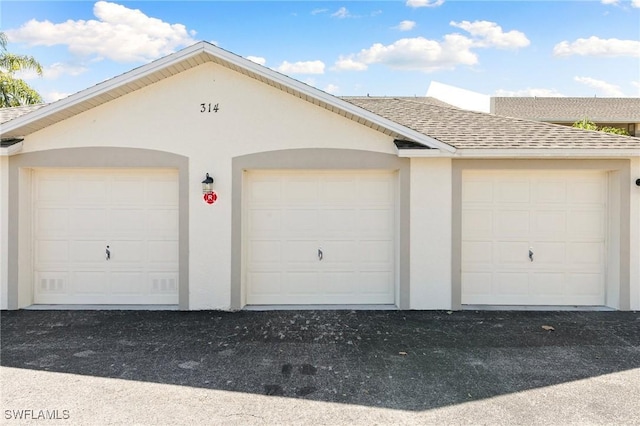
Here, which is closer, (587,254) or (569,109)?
(587,254)

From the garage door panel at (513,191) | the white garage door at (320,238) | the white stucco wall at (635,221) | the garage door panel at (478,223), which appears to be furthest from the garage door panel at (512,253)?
the white garage door at (320,238)

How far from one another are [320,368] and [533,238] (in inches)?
191

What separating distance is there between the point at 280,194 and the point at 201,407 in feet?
13.5

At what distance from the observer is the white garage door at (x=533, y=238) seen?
7.20 meters

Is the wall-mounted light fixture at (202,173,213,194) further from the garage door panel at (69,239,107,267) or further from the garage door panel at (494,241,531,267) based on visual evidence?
the garage door panel at (494,241,531,267)

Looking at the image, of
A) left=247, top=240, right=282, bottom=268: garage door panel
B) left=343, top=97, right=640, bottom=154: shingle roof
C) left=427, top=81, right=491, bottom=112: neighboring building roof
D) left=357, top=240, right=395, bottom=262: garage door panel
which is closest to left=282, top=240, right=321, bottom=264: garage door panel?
left=247, top=240, right=282, bottom=268: garage door panel

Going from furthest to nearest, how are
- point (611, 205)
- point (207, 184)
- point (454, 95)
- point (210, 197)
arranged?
point (454, 95) → point (611, 205) → point (210, 197) → point (207, 184)

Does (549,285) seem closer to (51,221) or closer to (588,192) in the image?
(588,192)

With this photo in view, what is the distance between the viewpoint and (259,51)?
396 inches

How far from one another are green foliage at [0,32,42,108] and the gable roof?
53.7 ft

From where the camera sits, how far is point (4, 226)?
6984 mm

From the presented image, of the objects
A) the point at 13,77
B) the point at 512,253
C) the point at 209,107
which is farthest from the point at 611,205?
the point at 13,77

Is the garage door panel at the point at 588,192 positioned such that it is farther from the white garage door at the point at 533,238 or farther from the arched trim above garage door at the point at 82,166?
the arched trim above garage door at the point at 82,166

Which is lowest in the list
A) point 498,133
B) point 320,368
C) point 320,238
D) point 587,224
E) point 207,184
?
point 320,368
